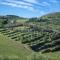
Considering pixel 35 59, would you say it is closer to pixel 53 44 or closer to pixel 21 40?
pixel 53 44

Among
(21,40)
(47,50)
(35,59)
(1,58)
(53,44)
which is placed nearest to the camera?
(1,58)

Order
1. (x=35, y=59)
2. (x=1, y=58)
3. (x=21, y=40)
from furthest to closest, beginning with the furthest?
(x=21, y=40)
(x=35, y=59)
(x=1, y=58)

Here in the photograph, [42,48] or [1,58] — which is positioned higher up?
[1,58]

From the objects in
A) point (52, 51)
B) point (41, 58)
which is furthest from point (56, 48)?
point (41, 58)

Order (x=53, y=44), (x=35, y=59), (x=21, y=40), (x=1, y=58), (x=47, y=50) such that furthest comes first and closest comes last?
(x=21, y=40) → (x=53, y=44) → (x=47, y=50) → (x=35, y=59) → (x=1, y=58)

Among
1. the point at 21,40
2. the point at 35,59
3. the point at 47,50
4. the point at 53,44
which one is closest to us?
the point at 35,59

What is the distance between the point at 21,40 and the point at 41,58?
44561mm

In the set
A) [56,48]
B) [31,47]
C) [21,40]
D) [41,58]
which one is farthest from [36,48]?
[41,58]

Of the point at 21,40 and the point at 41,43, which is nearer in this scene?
the point at 41,43

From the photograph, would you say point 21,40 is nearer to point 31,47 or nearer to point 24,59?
point 31,47

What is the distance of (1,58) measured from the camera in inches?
1547

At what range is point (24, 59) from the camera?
42.3 m

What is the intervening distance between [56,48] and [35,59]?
3463 cm

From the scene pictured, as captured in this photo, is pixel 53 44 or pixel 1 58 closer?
pixel 1 58
